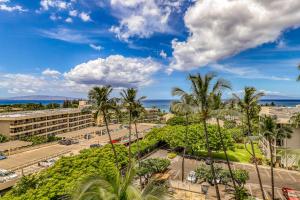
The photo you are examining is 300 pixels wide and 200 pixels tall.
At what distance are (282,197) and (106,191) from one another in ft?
120

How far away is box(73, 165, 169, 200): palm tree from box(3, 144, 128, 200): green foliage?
415 inches

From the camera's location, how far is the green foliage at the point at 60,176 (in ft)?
73.4

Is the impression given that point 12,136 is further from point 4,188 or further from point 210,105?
point 210,105

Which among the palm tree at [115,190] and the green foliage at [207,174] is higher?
the palm tree at [115,190]

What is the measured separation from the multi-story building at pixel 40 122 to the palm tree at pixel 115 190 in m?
76.6

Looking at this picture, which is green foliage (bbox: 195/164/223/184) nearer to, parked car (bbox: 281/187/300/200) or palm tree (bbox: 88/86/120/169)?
parked car (bbox: 281/187/300/200)

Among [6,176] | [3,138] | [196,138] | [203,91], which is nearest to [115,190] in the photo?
[203,91]

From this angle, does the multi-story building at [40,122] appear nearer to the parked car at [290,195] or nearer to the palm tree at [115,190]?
the parked car at [290,195]

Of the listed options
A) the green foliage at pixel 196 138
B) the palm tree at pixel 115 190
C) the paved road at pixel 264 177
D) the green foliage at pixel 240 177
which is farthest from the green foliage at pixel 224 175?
the palm tree at pixel 115 190

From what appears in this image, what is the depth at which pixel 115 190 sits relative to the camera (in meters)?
7.98

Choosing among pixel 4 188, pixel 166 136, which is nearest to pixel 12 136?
pixel 4 188

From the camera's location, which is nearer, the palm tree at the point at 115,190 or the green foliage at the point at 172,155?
the palm tree at the point at 115,190

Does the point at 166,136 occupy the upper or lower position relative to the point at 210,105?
lower

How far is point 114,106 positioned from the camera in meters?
34.5
